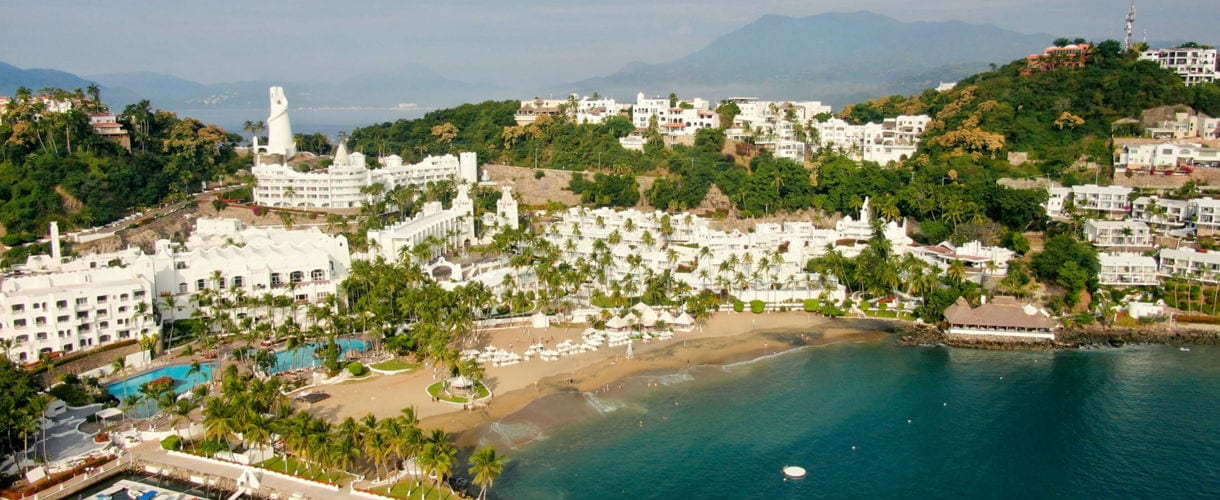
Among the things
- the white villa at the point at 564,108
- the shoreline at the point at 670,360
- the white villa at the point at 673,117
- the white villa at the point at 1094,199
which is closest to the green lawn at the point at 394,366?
the shoreline at the point at 670,360

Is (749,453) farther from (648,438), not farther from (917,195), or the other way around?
(917,195)

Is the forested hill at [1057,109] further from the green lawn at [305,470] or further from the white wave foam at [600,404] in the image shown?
the green lawn at [305,470]

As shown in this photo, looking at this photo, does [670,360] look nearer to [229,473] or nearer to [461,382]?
[461,382]

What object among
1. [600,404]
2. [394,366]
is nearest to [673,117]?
[394,366]

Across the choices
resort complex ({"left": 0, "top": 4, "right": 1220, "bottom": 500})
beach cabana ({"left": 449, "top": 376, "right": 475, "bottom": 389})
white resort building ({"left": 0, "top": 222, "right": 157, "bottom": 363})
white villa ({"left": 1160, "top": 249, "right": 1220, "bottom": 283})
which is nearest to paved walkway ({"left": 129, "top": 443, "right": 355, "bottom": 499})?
resort complex ({"left": 0, "top": 4, "right": 1220, "bottom": 500})

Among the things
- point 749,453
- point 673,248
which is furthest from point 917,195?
point 749,453
